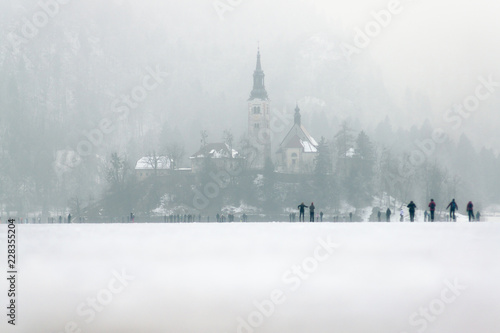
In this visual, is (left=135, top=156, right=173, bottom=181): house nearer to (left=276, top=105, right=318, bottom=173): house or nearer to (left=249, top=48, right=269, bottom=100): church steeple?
(left=276, top=105, right=318, bottom=173): house

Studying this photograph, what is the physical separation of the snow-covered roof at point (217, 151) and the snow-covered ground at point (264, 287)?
13107 cm

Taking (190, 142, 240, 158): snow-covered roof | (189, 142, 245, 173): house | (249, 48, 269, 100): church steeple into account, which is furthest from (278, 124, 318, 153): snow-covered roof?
(189, 142, 245, 173): house

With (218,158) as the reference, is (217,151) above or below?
above

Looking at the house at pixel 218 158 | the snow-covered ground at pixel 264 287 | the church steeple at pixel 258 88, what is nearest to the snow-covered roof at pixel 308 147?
the church steeple at pixel 258 88

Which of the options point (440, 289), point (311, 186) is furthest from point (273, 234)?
point (311, 186)

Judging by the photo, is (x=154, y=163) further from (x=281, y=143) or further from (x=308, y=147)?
(x=308, y=147)

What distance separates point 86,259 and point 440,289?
10.6 metres

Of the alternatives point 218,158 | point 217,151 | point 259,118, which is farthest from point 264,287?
point 259,118

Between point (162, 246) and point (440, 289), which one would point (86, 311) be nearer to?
point (440, 289)

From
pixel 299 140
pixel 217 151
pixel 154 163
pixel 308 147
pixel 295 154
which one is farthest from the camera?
pixel 299 140

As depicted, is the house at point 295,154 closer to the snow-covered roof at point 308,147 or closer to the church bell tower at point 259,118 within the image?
the snow-covered roof at point 308,147

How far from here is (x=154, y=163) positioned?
16325 centimetres

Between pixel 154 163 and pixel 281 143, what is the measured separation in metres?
34.1

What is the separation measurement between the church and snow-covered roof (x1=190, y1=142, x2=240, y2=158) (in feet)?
29.2
